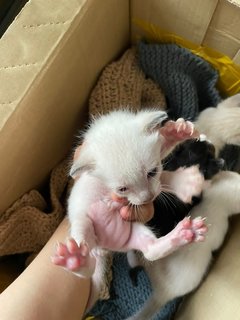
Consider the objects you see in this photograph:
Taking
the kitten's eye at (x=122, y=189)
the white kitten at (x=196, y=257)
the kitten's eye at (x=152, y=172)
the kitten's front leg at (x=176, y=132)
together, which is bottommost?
the white kitten at (x=196, y=257)

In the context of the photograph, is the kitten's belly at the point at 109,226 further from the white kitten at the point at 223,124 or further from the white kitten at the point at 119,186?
the white kitten at the point at 223,124

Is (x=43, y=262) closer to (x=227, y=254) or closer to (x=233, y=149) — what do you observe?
(x=227, y=254)

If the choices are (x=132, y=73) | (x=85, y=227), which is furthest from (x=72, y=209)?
(x=132, y=73)

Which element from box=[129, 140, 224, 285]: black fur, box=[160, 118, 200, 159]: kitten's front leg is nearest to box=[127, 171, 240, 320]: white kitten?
box=[129, 140, 224, 285]: black fur

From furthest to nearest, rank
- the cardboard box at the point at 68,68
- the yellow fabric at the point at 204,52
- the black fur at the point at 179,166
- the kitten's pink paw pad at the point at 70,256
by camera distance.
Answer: the yellow fabric at the point at 204,52 → the black fur at the point at 179,166 → the cardboard box at the point at 68,68 → the kitten's pink paw pad at the point at 70,256

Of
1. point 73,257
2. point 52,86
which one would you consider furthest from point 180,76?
point 73,257

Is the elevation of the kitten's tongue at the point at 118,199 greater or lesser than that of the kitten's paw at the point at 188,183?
lesser

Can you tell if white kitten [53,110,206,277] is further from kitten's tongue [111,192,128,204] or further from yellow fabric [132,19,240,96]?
yellow fabric [132,19,240,96]

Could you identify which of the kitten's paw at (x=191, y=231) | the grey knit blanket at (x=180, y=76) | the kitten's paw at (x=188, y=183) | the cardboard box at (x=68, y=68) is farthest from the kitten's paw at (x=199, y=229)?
the grey knit blanket at (x=180, y=76)
